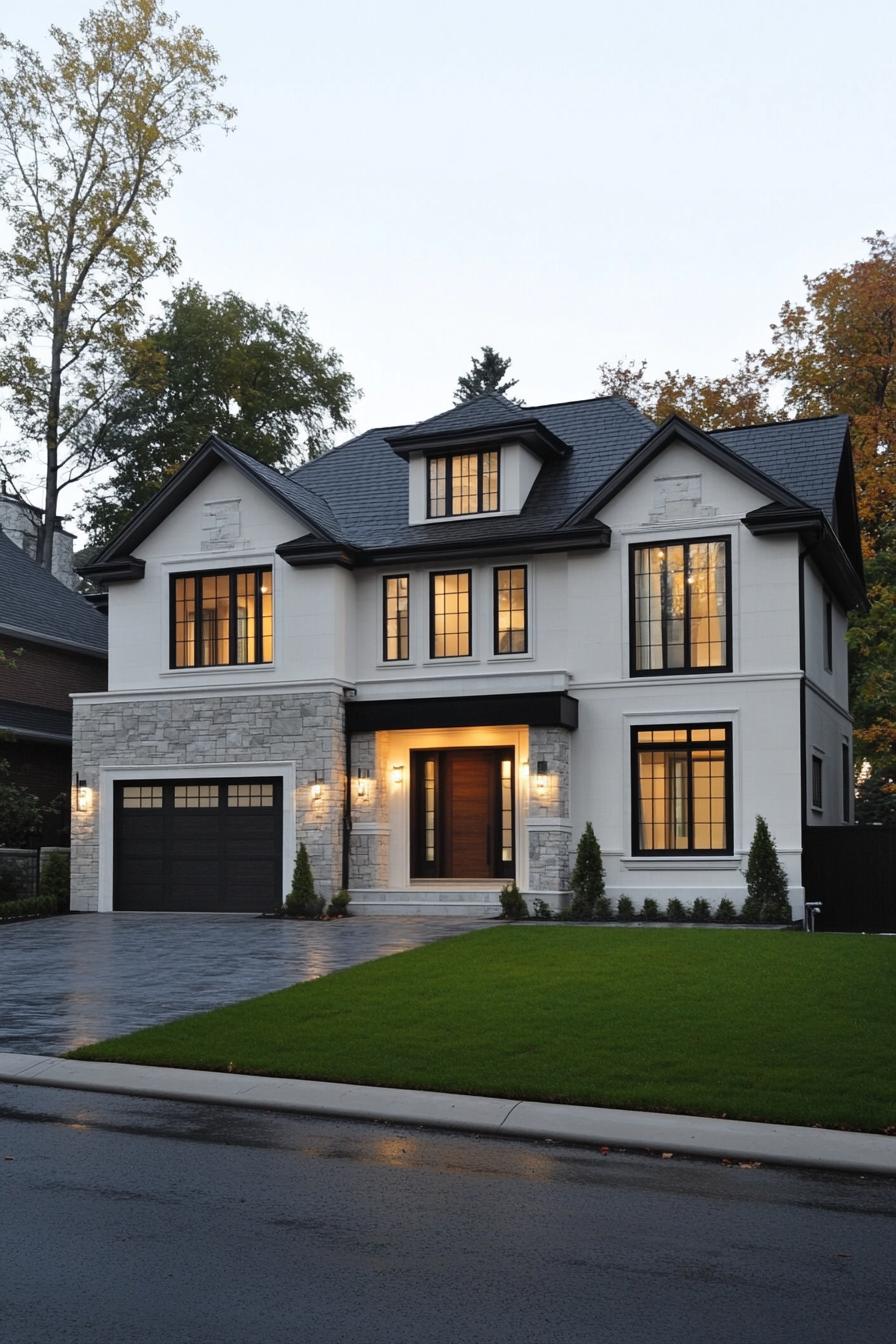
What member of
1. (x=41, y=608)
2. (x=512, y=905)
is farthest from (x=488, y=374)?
(x=512, y=905)

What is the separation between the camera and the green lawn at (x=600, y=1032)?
10242 mm

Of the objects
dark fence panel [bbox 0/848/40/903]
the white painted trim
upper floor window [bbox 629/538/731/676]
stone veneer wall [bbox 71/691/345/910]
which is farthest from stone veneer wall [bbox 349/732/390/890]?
dark fence panel [bbox 0/848/40/903]

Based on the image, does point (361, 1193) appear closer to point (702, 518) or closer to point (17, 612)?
point (702, 518)

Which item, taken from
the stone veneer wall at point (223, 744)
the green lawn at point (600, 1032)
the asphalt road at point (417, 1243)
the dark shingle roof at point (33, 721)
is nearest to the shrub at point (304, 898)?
the stone veneer wall at point (223, 744)

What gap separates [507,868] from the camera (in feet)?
85.5

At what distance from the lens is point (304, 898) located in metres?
25.0

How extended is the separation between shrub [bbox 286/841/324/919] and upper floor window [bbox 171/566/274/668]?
4209mm

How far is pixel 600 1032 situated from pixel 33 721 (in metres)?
22.6

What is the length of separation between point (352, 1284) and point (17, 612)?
28761 millimetres

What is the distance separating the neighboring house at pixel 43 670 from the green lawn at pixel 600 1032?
57.0ft

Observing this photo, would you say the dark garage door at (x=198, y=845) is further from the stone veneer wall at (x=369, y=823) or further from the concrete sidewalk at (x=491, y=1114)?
the concrete sidewalk at (x=491, y=1114)

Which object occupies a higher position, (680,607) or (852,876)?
(680,607)

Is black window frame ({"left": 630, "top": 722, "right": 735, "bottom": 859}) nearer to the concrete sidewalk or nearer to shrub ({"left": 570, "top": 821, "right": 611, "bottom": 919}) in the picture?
shrub ({"left": 570, "top": 821, "right": 611, "bottom": 919})

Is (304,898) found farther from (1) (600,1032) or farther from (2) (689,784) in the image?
(1) (600,1032)
